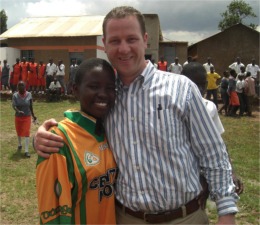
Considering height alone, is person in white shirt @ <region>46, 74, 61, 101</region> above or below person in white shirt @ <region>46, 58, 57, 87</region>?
below

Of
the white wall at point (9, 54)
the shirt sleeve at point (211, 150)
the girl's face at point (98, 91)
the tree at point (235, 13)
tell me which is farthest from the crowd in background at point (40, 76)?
the tree at point (235, 13)

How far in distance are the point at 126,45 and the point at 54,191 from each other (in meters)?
0.79

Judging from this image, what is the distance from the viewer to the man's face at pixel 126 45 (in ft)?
5.84

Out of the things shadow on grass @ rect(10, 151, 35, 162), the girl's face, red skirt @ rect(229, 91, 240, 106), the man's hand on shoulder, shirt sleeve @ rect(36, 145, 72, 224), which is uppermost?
the girl's face

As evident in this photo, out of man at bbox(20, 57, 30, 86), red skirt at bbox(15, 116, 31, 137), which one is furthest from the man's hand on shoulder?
man at bbox(20, 57, 30, 86)

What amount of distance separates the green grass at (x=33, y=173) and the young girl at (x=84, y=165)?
3.15 meters

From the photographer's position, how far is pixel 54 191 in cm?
169

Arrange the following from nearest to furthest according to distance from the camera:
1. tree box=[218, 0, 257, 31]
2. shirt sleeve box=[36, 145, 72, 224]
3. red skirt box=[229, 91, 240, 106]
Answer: shirt sleeve box=[36, 145, 72, 224]
red skirt box=[229, 91, 240, 106]
tree box=[218, 0, 257, 31]

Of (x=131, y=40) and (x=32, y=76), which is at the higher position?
(x=131, y=40)

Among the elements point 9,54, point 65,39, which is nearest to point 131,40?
point 65,39

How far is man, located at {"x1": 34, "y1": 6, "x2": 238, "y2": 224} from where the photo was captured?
5.58 ft

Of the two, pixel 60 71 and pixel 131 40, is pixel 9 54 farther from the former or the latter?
pixel 131 40

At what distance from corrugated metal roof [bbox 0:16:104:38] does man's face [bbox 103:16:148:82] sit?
659 inches

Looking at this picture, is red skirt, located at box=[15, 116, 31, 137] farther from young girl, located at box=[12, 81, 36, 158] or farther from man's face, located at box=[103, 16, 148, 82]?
man's face, located at box=[103, 16, 148, 82]
